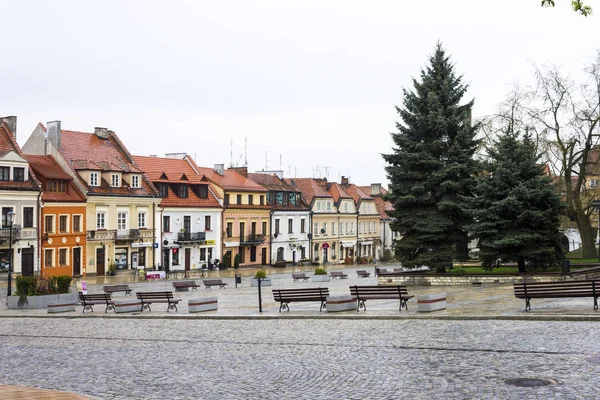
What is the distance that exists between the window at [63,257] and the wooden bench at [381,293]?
32.7 metres

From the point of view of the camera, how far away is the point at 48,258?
167 ft

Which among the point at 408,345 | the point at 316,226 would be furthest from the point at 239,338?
the point at 316,226

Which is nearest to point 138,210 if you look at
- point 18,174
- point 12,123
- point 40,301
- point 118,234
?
point 118,234

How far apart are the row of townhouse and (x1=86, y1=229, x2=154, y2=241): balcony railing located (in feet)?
0.25

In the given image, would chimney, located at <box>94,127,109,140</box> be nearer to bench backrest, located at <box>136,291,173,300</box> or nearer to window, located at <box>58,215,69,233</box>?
window, located at <box>58,215,69,233</box>

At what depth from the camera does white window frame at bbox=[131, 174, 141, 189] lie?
2287 inches

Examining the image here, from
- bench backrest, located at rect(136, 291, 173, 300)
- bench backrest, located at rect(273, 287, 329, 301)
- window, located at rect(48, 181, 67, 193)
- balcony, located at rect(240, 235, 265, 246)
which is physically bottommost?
bench backrest, located at rect(136, 291, 173, 300)

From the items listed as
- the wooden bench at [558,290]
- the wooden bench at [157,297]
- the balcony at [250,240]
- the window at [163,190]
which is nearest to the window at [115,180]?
the window at [163,190]

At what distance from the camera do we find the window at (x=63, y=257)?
51.6m

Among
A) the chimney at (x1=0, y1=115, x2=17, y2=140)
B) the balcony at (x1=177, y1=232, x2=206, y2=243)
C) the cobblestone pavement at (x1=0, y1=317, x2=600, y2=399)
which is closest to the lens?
the cobblestone pavement at (x1=0, y1=317, x2=600, y2=399)

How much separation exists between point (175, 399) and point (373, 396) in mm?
3112

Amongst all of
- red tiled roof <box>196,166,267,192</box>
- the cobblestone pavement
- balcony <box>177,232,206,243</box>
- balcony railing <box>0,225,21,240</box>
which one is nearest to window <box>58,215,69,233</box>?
balcony railing <box>0,225,21,240</box>

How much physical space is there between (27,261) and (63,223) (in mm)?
4024

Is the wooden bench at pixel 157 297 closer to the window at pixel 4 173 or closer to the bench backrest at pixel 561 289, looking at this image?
the bench backrest at pixel 561 289
